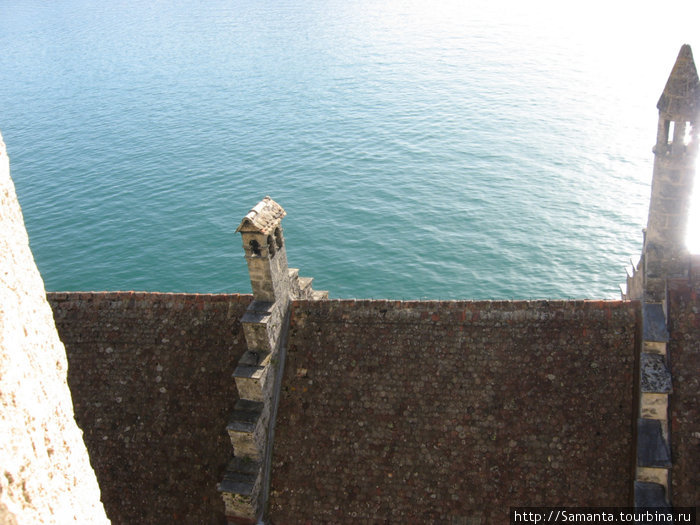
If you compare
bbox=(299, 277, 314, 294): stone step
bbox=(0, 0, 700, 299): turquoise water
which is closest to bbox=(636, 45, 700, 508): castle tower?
bbox=(299, 277, 314, 294): stone step

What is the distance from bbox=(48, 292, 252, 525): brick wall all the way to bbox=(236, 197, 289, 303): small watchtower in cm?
209

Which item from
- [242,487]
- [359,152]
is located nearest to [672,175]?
[242,487]

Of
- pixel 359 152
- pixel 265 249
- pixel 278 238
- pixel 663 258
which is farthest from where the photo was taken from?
pixel 359 152

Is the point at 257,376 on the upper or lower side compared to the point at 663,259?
lower

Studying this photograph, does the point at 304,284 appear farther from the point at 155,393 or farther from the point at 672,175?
the point at 672,175

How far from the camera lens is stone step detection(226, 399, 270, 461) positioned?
20.2 meters

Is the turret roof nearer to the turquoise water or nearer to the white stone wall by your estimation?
the white stone wall

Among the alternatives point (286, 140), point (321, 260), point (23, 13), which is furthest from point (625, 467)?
point (23, 13)

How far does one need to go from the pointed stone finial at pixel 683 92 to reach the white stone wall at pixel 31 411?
61.9ft

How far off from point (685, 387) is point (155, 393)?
716 inches

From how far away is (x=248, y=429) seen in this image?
2012cm

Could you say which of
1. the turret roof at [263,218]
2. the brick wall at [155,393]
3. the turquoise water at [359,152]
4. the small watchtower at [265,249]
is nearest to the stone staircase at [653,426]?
the small watchtower at [265,249]

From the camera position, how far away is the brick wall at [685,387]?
18844 millimetres

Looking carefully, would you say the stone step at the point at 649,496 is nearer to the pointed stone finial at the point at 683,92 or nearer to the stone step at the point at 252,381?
the pointed stone finial at the point at 683,92
